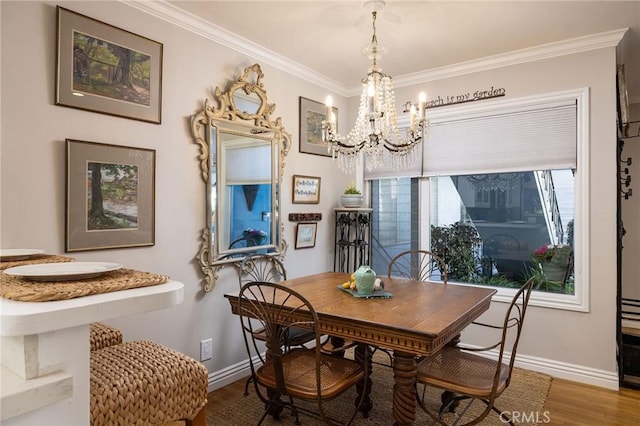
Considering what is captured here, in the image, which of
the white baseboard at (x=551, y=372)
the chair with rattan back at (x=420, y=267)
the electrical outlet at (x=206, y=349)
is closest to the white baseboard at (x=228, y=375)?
the white baseboard at (x=551, y=372)

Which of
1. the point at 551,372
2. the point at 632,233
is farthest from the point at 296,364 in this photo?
the point at 632,233

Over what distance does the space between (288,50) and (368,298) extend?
6.75ft

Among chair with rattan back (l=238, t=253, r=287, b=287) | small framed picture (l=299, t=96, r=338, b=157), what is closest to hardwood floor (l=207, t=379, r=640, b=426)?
chair with rattan back (l=238, t=253, r=287, b=287)

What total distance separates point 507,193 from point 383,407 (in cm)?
206

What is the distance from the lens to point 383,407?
2.61 meters

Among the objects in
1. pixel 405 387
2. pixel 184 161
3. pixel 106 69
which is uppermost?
pixel 106 69

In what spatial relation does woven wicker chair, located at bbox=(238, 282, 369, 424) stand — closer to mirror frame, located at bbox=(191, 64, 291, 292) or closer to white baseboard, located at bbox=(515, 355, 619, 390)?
mirror frame, located at bbox=(191, 64, 291, 292)

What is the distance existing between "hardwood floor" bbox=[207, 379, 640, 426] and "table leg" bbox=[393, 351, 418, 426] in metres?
1.09

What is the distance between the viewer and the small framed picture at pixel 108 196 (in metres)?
2.10

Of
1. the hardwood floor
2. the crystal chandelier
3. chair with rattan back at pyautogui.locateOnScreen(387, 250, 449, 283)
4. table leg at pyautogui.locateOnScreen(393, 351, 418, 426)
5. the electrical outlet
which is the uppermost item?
the crystal chandelier

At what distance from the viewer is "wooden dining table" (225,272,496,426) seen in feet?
5.87

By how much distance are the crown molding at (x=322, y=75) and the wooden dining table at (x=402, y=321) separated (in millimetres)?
1793

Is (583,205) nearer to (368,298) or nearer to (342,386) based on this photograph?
(368,298)

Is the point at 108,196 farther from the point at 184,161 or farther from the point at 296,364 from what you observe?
the point at 296,364
